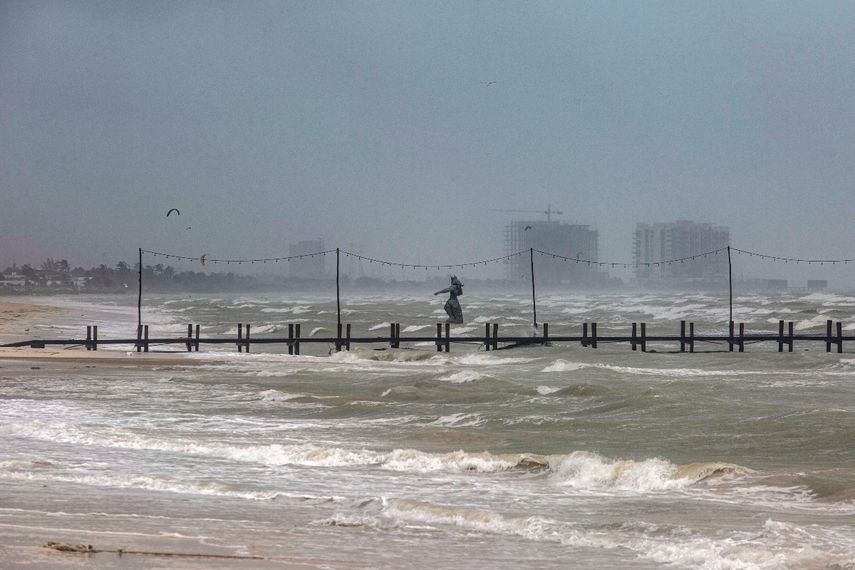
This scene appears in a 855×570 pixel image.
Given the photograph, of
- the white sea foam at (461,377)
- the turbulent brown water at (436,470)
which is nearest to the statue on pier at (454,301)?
the white sea foam at (461,377)

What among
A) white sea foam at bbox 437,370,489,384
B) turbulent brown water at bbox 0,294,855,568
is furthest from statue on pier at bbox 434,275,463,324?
turbulent brown water at bbox 0,294,855,568

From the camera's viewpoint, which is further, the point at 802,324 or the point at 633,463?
the point at 802,324

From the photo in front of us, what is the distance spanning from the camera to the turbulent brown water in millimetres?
7744

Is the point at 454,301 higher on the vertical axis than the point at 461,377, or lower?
higher

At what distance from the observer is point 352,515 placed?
880 centimetres

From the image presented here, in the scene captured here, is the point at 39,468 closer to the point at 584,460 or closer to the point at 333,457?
the point at 333,457

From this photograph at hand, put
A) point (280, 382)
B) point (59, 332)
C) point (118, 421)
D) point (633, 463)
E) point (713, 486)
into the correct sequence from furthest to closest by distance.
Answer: point (59, 332)
point (280, 382)
point (118, 421)
point (633, 463)
point (713, 486)

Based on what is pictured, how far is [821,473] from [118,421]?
10.0m

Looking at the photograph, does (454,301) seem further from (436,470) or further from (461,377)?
(436,470)

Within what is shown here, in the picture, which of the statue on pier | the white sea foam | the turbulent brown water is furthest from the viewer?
the statue on pier

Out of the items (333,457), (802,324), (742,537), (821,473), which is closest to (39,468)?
(333,457)

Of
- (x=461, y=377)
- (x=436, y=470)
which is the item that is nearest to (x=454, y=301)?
(x=461, y=377)

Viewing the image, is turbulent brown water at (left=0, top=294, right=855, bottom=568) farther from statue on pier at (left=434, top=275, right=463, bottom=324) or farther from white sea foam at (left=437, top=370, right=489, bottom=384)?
statue on pier at (left=434, top=275, right=463, bottom=324)

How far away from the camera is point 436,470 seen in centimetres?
1166
